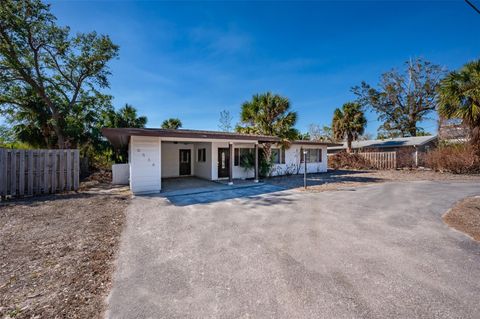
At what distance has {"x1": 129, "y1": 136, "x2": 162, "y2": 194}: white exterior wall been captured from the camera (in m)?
8.52

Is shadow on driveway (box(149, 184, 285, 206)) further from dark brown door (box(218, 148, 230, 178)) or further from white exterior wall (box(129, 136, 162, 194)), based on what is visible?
dark brown door (box(218, 148, 230, 178))

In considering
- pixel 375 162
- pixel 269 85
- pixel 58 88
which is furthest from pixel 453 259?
pixel 58 88

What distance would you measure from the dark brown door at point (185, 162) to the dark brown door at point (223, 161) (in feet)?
11.1

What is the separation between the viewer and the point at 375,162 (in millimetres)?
19125

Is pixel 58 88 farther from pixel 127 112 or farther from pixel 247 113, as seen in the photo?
pixel 247 113

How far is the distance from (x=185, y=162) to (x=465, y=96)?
59.7 feet

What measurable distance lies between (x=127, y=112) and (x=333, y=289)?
59.6 ft

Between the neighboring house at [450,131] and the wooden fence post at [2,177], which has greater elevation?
the neighboring house at [450,131]

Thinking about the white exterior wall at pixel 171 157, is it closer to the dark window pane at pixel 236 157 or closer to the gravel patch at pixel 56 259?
the dark window pane at pixel 236 157

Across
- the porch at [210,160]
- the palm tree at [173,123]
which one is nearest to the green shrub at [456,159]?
the porch at [210,160]

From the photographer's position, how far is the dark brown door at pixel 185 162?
14.4 metres

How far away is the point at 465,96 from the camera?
38.3ft

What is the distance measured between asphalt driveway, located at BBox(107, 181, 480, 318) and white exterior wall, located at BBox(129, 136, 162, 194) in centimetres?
309

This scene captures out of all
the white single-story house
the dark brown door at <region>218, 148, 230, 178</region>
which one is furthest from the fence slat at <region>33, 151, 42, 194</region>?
A: the dark brown door at <region>218, 148, 230, 178</region>
